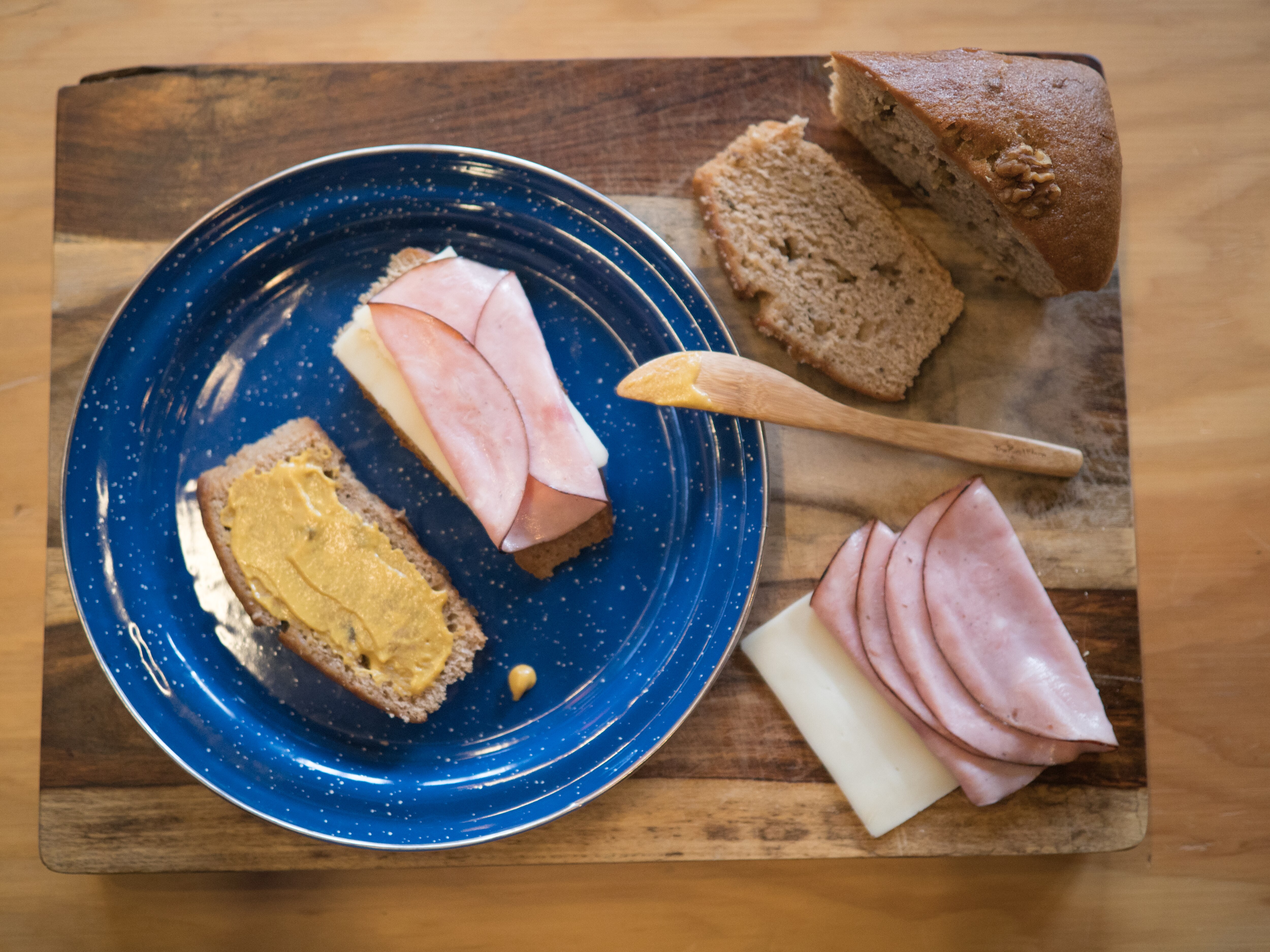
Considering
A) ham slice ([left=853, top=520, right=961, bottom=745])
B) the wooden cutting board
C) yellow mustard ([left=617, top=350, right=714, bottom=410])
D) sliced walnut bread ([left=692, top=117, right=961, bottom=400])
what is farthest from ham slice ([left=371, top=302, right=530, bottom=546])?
ham slice ([left=853, top=520, right=961, bottom=745])

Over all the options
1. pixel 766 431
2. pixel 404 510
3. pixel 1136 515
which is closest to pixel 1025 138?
pixel 766 431

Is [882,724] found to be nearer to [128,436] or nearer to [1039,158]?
[1039,158]

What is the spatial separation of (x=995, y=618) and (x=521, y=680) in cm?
136

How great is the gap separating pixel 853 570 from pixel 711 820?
81 cm

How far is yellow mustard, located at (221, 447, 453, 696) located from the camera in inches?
83.4

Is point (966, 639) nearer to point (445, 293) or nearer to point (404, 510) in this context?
point (404, 510)

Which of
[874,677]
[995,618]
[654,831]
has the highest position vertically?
[995,618]

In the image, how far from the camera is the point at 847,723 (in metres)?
2.22

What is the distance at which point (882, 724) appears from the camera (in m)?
2.23

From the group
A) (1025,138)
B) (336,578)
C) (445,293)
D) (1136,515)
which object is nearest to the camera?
(1025,138)

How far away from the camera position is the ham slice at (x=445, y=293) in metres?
2.20

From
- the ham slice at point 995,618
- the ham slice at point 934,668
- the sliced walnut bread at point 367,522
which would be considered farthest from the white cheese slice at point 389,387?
the ham slice at point 995,618

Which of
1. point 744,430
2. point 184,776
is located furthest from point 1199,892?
point 184,776

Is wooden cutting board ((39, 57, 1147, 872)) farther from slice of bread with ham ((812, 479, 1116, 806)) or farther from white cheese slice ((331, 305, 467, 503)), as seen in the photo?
white cheese slice ((331, 305, 467, 503))
